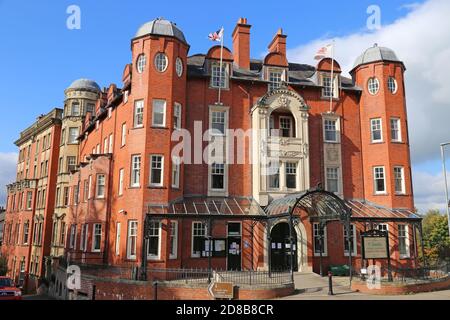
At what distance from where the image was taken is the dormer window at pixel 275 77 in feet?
96.7

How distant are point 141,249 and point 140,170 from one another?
16.1 feet

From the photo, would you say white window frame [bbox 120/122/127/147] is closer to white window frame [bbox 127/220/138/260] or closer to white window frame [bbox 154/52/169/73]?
white window frame [bbox 154/52/169/73]

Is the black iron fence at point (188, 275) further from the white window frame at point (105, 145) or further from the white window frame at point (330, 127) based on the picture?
the white window frame at point (330, 127)

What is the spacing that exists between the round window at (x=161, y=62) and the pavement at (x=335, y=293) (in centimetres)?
1579

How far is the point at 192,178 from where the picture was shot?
2688 centimetres

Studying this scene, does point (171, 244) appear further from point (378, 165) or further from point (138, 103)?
point (378, 165)

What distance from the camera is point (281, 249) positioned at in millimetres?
26906

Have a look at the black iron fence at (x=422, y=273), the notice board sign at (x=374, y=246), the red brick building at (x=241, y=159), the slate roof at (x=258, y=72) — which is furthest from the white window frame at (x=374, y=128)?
the notice board sign at (x=374, y=246)

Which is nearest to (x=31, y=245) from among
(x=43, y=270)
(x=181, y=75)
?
(x=43, y=270)

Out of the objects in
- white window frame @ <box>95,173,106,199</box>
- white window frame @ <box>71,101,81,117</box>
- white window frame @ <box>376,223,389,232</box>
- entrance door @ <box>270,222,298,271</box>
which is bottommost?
entrance door @ <box>270,222,298,271</box>

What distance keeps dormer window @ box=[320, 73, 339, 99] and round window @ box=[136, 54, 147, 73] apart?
1338 centimetres

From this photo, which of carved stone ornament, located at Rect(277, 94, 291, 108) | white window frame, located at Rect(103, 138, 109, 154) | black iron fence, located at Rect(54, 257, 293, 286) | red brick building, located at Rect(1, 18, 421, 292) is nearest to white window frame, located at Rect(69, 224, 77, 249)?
red brick building, located at Rect(1, 18, 421, 292)

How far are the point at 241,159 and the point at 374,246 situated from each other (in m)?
10.4

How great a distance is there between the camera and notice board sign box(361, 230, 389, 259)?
21734 millimetres
